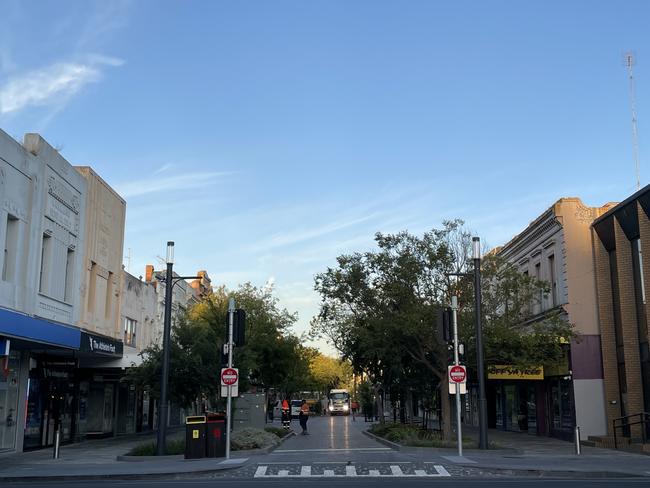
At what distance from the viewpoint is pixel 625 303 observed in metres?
27.2

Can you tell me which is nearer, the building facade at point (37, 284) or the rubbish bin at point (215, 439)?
the rubbish bin at point (215, 439)

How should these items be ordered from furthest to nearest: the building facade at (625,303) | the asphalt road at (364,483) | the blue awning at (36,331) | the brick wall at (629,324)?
the brick wall at (629,324) < the building facade at (625,303) < the blue awning at (36,331) < the asphalt road at (364,483)

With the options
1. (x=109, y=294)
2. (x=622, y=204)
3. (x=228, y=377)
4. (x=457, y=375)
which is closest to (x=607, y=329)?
(x=622, y=204)

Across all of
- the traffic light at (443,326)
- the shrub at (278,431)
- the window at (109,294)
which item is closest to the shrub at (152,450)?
the traffic light at (443,326)

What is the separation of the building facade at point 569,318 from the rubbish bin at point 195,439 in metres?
12.6

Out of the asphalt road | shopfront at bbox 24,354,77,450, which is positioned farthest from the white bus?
the asphalt road

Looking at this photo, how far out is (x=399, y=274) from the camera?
1038 inches

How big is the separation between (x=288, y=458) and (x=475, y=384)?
23327 millimetres

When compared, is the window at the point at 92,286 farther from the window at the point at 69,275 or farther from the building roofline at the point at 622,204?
the building roofline at the point at 622,204

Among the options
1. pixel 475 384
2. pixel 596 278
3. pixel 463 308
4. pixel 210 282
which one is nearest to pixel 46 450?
pixel 463 308

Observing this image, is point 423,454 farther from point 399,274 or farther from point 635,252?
point 635,252

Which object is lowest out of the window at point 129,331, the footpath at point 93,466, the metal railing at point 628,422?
the footpath at point 93,466

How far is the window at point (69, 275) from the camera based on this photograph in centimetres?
2770

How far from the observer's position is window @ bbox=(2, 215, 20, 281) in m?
23.1
